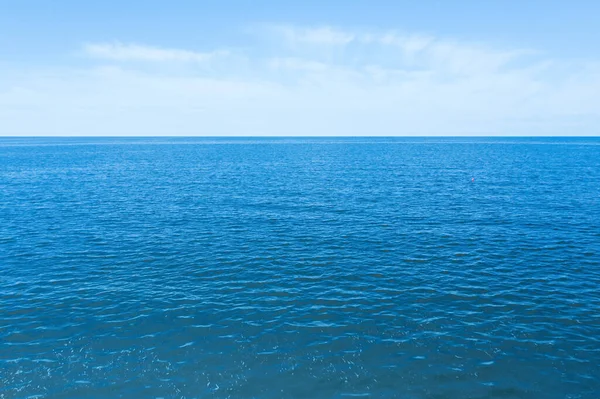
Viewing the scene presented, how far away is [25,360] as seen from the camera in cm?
2461

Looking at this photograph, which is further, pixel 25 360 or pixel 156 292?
pixel 156 292

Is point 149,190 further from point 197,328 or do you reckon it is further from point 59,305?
point 197,328

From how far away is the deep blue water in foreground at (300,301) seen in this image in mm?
23094

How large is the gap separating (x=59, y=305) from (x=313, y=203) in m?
45.0

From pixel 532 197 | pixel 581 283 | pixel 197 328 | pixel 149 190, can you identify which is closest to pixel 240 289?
pixel 197 328

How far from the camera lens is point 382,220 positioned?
189 ft

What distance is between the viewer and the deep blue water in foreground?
23094mm

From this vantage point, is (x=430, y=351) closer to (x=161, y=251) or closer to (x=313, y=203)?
(x=161, y=251)

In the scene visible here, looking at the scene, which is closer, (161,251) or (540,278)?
(540,278)

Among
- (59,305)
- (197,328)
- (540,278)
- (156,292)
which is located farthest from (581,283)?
(59,305)

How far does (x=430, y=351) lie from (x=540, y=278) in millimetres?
18135

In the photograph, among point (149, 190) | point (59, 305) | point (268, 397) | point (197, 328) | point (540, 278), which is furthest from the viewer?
point (149, 190)

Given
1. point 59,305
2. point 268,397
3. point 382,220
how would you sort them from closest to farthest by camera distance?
point 268,397
point 59,305
point 382,220

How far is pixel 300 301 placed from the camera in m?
32.5
